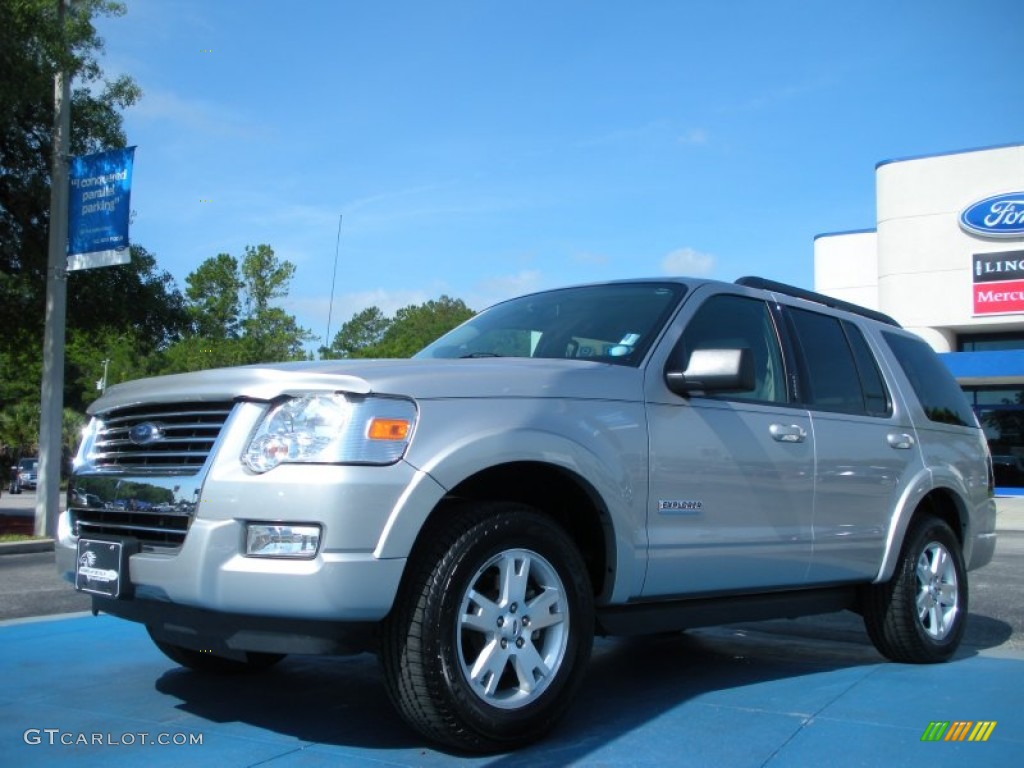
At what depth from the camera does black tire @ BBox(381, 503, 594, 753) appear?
3385 millimetres

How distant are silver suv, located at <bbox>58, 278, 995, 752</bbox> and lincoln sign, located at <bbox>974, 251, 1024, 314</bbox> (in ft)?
86.2

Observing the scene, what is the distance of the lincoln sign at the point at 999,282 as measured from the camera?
94.4 feet

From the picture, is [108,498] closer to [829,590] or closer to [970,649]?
[829,590]

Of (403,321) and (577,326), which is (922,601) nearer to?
(577,326)

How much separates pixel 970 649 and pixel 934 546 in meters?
0.83

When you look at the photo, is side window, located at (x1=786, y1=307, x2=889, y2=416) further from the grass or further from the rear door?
the grass

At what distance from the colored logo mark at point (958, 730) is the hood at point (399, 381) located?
1.73 metres

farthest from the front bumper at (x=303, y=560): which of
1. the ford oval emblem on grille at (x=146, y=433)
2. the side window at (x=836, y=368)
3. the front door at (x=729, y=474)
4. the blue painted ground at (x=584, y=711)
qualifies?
the side window at (x=836, y=368)

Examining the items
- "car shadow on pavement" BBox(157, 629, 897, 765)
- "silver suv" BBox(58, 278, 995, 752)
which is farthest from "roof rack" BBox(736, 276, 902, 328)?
"car shadow on pavement" BBox(157, 629, 897, 765)

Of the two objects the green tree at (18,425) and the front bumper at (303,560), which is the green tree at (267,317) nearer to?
the green tree at (18,425)

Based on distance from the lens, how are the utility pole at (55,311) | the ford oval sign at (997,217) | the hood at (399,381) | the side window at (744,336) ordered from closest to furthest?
1. the hood at (399,381)
2. the side window at (744,336)
3. the utility pole at (55,311)
4. the ford oval sign at (997,217)

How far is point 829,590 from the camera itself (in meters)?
5.23

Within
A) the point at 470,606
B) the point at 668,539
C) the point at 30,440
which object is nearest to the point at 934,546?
the point at 668,539

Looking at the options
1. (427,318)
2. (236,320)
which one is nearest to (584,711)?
(236,320)
